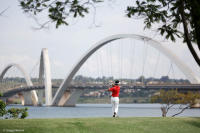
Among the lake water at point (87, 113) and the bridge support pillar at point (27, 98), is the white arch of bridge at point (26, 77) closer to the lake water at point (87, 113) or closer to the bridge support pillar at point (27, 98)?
the bridge support pillar at point (27, 98)

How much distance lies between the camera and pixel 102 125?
39.0 feet

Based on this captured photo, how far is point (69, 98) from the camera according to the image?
248ft

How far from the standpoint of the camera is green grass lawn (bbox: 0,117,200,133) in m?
11.2

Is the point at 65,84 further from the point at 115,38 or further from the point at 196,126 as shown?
the point at 196,126

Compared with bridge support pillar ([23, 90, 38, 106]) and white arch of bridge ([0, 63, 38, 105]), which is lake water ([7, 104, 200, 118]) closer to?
bridge support pillar ([23, 90, 38, 106])

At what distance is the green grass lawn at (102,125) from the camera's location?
11.2m

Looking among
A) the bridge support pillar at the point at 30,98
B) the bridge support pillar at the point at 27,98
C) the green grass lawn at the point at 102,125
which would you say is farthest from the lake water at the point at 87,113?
the green grass lawn at the point at 102,125

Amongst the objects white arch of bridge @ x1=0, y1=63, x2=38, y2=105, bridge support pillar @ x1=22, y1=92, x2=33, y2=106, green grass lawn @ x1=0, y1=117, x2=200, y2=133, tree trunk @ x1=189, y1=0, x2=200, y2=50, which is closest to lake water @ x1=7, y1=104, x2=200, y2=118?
white arch of bridge @ x1=0, y1=63, x2=38, y2=105

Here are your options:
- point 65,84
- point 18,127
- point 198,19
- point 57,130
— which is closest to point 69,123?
point 57,130

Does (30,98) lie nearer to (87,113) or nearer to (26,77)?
(26,77)

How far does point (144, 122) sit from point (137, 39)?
4834 centimetres

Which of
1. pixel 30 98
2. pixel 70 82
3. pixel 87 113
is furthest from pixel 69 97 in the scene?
pixel 87 113

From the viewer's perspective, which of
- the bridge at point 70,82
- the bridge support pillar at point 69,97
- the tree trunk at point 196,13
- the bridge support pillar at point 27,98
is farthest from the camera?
the bridge support pillar at point 27,98

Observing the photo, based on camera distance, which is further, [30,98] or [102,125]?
[30,98]
